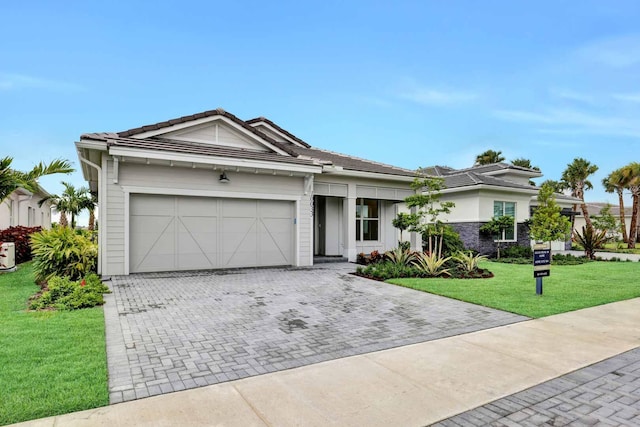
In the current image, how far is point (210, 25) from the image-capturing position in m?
14.6

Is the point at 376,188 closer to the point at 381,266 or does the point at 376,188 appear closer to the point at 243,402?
the point at 381,266

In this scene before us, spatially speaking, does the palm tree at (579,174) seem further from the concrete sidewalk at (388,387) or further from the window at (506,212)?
the concrete sidewalk at (388,387)

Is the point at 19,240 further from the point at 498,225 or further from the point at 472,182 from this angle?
the point at 498,225

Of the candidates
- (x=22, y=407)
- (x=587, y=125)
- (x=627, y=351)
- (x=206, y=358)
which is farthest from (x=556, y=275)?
(x=587, y=125)

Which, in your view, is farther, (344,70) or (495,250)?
(495,250)

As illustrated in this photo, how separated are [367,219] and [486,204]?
674 cm

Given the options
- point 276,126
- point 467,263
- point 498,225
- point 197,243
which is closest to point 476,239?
point 498,225

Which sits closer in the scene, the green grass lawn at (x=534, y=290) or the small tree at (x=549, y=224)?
the green grass lawn at (x=534, y=290)

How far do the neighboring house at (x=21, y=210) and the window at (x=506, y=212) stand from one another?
861 inches

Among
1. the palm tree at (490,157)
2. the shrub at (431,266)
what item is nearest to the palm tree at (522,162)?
the palm tree at (490,157)

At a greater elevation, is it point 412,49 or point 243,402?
point 412,49

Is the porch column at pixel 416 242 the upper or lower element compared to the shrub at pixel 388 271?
upper

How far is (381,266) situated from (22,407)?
31.2 ft

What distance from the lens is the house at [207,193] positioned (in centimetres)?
991
